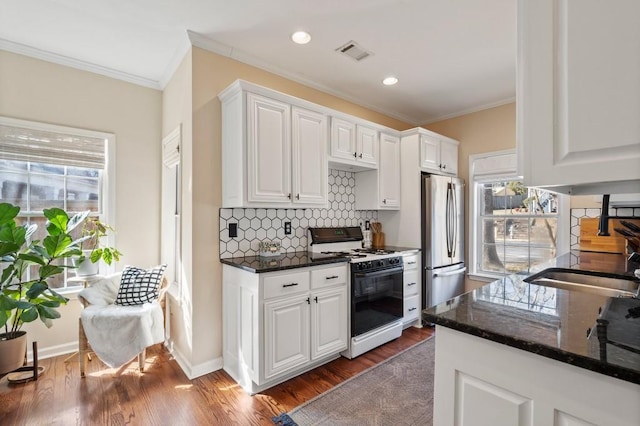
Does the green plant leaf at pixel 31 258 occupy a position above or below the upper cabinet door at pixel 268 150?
below

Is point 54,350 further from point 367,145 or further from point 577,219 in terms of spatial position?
point 577,219

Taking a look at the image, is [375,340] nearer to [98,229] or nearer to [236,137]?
[236,137]

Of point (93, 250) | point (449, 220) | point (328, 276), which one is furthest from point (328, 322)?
point (93, 250)

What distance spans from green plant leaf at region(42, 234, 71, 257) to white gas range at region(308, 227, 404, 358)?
2.07m

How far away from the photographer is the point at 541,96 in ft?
2.77

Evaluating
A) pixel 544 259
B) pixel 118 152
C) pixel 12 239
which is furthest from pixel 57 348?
pixel 544 259

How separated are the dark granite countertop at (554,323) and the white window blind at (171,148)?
2584 mm

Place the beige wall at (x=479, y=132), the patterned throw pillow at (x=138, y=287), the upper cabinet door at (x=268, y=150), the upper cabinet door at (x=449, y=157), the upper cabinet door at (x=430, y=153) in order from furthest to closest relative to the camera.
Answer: the upper cabinet door at (x=449, y=157) → the beige wall at (x=479, y=132) → the upper cabinet door at (x=430, y=153) → the patterned throw pillow at (x=138, y=287) → the upper cabinet door at (x=268, y=150)

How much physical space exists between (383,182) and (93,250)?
9.95 ft

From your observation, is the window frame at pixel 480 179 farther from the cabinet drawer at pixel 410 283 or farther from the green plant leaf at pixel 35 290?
the green plant leaf at pixel 35 290

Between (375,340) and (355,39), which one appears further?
(375,340)

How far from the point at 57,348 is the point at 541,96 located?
12.9 ft

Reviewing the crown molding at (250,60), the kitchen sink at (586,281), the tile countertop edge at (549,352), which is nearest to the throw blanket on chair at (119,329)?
the crown molding at (250,60)

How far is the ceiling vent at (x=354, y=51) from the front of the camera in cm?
259
